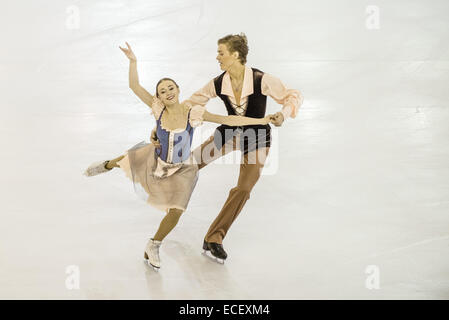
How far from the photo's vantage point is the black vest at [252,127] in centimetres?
597

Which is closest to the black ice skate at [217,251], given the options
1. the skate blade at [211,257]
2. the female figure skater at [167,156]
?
the skate blade at [211,257]

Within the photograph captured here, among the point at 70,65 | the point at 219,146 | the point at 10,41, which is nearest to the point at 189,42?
the point at 70,65

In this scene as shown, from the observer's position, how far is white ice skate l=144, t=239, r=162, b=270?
5.96m

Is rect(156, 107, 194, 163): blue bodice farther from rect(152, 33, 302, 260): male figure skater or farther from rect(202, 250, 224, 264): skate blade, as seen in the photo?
rect(202, 250, 224, 264): skate blade

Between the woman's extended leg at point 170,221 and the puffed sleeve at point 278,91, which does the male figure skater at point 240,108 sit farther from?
the woman's extended leg at point 170,221

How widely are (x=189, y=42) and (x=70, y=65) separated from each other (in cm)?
143

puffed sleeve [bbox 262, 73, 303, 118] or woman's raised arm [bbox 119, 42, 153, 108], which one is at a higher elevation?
woman's raised arm [bbox 119, 42, 153, 108]

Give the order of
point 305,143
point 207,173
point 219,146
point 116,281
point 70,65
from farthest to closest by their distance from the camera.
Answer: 1. point 70,65
2. point 305,143
3. point 207,173
4. point 219,146
5. point 116,281

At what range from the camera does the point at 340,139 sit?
820 centimetres

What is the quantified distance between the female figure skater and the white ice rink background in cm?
48

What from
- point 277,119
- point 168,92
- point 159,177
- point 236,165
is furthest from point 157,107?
point 236,165

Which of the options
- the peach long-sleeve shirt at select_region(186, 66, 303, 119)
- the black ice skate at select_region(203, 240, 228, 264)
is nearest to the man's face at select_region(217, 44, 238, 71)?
the peach long-sleeve shirt at select_region(186, 66, 303, 119)

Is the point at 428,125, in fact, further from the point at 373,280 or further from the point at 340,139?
the point at 373,280

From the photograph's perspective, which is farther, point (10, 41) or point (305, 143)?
point (10, 41)
